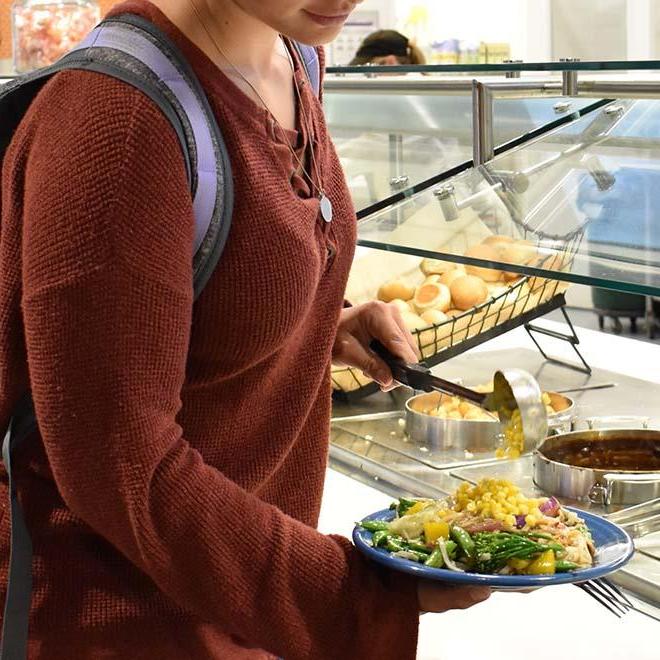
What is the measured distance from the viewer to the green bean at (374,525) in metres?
0.94

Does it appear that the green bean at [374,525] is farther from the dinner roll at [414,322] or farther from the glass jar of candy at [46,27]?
the glass jar of candy at [46,27]

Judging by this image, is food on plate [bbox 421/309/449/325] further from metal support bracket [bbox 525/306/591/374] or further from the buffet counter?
the buffet counter

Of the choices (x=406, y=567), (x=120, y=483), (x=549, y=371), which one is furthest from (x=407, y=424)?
(x=120, y=483)

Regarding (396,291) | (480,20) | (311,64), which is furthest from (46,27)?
(480,20)

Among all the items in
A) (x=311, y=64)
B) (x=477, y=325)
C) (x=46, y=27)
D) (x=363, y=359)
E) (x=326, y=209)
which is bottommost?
(x=477, y=325)

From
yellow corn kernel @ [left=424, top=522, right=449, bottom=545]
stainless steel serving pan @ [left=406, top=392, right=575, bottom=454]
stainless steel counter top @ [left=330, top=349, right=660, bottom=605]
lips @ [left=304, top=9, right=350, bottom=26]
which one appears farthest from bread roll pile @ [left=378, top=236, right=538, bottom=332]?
lips @ [left=304, top=9, right=350, bottom=26]

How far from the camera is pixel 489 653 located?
128 cm

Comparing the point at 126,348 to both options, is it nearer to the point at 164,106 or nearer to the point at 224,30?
the point at 164,106

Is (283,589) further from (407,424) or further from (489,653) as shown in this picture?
(407,424)

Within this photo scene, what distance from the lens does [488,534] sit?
0.91m

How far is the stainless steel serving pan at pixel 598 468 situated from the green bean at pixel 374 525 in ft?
2.00

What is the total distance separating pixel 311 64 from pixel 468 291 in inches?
46.3

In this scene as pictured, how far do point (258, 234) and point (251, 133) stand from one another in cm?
8

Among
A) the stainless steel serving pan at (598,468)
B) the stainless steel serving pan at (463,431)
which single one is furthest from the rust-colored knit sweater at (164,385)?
the stainless steel serving pan at (463,431)
